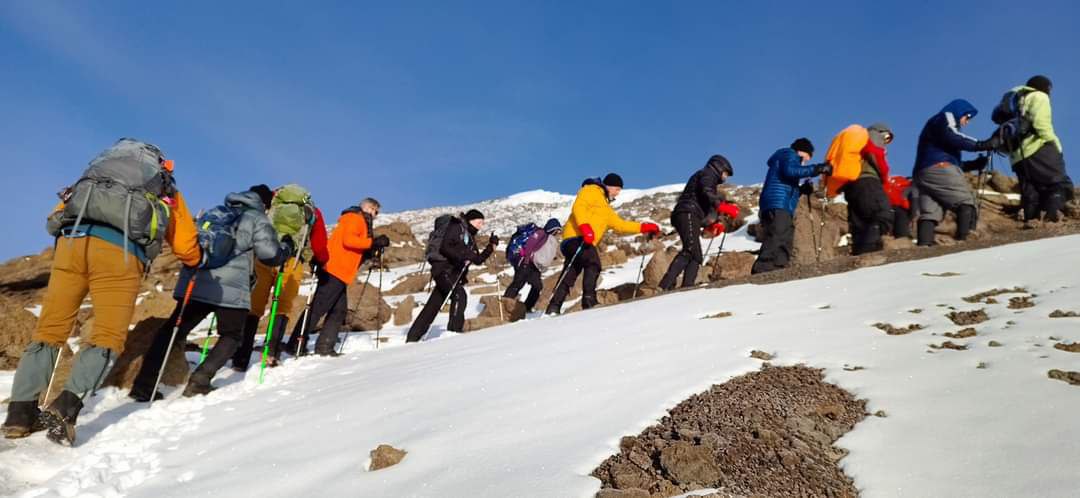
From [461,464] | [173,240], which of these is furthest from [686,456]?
[173,240]

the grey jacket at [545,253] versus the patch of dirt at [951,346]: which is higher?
the grey jacket at [545,253]

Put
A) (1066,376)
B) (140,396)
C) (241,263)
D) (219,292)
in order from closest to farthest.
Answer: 1. (1066,376)
2. (140,396)
3. (219,292)
4. (241,263)

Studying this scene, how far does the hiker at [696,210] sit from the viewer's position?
8586 mm

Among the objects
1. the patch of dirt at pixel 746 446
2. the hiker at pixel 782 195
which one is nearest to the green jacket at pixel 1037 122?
the hiker at pixel 782 195

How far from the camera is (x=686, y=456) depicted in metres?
2.52

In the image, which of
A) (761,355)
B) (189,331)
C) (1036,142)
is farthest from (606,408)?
(1036,142)

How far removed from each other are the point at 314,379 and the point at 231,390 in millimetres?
751

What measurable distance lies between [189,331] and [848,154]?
25.5 ft

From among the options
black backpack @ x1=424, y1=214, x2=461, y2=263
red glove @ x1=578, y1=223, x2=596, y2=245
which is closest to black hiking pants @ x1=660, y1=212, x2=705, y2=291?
red glove @ x1=578, y1=223, x2=596, y2=245

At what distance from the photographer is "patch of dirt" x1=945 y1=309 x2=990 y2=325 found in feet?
13.8

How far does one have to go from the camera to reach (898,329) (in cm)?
427

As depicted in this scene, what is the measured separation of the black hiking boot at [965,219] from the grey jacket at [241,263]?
8.52 m

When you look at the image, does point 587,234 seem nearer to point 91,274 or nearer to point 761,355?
point 761,355

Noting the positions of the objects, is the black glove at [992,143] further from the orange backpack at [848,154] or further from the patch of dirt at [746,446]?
the patch of dirt at [746,446]
